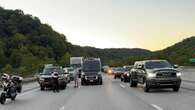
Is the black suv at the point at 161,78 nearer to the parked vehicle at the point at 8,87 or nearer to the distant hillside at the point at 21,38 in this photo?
the parked vehicle at the point at 8,87

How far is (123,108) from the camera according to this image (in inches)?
756

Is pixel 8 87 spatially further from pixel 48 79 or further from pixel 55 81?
pixel 48 79

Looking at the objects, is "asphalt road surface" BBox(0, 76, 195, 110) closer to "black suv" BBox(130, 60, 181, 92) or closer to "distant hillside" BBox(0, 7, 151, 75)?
"black suv" BBox(130, 60, 181, 92)

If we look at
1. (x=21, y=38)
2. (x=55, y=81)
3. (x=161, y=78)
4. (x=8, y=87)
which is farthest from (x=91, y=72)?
(x=21, y=38)

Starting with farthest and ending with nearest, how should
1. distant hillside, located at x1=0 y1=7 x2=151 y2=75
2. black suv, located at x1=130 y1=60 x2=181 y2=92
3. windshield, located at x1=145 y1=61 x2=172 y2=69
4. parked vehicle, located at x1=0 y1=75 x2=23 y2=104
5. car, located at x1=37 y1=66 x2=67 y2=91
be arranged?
1. distant hillside, located at x1=0 y1=7 x2=151 y2=75
2. car, located at x1=37 y1=66 x2=67 y2=91
3. windshield, located at x1=145 y1=61 x2=172 y2=69
4. black suv, located at x1=130 y1=60 x2=181 y2=92
5. parked vehicle, located at x1=0 y1=75 x2=23 y2=104

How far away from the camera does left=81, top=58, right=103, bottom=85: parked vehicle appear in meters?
46.6

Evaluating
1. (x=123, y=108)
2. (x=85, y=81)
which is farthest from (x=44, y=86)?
(x=123, y=108)

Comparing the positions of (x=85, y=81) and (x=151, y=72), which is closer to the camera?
(x=151, y=72)

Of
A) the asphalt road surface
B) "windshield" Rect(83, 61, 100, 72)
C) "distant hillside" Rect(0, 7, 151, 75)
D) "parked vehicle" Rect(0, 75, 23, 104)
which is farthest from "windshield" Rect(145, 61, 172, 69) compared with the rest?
"distant hillside" Rect(0, 7, 151, 75)

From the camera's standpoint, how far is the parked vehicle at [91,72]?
153 ft

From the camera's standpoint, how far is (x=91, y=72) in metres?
47.0

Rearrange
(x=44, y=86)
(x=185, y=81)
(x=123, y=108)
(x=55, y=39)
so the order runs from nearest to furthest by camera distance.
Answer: (x=123, y=108)
(x=44, y=86)
(x=185, y=81)
(x=55, y=39)

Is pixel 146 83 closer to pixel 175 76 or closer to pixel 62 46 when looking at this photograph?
pixel 175 76

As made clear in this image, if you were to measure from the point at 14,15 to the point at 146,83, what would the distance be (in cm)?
11328
